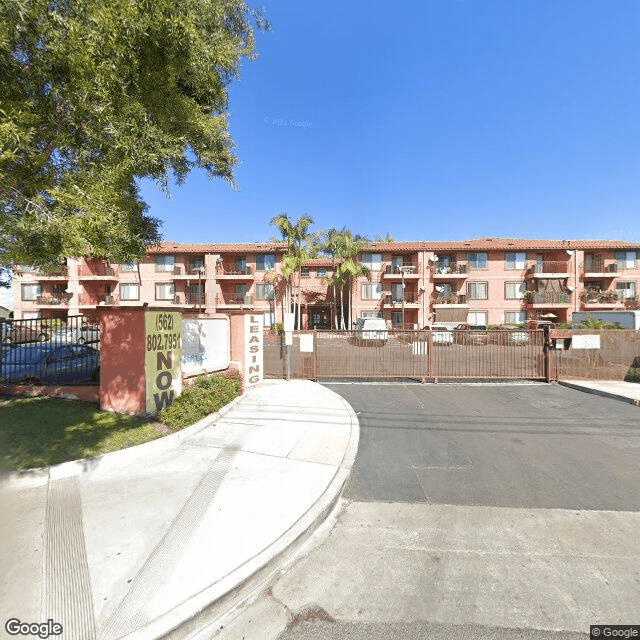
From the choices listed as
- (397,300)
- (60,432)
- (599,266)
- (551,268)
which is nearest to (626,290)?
(599,266)

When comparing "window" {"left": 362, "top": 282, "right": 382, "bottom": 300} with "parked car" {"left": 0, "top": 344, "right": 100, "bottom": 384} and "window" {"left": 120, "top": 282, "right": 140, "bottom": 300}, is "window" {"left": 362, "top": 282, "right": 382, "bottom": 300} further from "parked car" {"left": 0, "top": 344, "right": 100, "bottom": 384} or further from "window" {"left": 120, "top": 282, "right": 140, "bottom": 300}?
"parked car" {"left": 0, "top": 344, "right": 100, "bottom": 384}

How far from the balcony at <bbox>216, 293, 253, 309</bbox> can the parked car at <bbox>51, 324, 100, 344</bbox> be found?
74.4ft

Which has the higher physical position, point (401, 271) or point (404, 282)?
point (401, 271)

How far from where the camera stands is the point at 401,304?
32125 millimetres

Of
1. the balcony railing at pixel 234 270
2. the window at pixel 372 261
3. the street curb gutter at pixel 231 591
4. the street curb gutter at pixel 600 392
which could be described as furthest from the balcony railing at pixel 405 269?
the street curb gutter at pixel 231 591

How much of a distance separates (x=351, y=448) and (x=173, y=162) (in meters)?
5.64

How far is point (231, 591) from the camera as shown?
2500 millimetres

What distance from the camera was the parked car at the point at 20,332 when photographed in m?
8.00

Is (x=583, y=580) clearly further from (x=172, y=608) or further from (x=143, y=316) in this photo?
(x=143, y=316)

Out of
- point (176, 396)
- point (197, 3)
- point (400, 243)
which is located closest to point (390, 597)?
point (176, 396)

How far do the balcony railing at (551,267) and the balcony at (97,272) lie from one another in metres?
43.6

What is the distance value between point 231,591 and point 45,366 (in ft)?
27.0

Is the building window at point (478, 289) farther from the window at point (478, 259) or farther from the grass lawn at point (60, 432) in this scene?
the grass lawn at point (60, 432)

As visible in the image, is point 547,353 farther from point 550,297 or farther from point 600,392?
point 550,297
